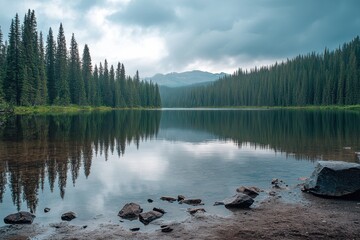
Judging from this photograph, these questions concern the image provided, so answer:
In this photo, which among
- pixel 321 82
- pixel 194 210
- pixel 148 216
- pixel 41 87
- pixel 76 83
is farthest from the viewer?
pixel 321 82

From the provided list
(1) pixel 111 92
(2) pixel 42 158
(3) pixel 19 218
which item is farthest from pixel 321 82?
(3) pixel 19 218

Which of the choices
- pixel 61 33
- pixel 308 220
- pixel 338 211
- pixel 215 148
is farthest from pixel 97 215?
pixel 61 33

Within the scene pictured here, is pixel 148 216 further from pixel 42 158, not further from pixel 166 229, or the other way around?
pixel 42 158

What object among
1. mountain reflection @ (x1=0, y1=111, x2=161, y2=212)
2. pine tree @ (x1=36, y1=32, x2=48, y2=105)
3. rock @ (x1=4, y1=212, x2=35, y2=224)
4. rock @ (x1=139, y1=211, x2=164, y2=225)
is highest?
pine tree @ (x1=36, y1=32, x2=48, y2=105)

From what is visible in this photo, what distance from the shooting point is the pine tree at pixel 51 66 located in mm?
98062

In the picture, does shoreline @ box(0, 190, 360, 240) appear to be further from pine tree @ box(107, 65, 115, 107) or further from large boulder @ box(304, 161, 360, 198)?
pine tree @ box(107, 65, 115, 107)

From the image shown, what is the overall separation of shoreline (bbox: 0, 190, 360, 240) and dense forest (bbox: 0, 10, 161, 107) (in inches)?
2645

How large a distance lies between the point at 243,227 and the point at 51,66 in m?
102

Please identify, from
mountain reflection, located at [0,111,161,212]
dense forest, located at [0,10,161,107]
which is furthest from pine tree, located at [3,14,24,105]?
mountain reflection, located at [0,111,161,212]

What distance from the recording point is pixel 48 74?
10019cm

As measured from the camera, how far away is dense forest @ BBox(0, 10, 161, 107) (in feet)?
260

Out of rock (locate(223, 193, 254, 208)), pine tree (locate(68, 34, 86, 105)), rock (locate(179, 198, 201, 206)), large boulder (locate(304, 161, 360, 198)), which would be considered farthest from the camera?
Result: pine tree (locate(68, 34, 86, 105))

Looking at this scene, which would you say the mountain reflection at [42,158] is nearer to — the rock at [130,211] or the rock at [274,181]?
the rock at [130,211]

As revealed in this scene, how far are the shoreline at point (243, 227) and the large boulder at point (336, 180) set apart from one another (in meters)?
1.22
